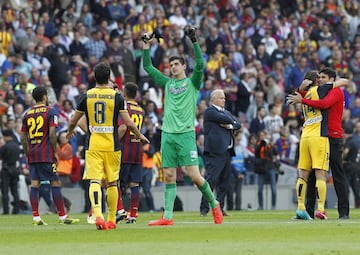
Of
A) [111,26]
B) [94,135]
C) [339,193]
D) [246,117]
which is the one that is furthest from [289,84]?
[94,135]

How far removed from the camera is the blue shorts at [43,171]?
768 inches

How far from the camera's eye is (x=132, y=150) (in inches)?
786

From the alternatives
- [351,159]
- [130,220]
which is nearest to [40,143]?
[130,220]

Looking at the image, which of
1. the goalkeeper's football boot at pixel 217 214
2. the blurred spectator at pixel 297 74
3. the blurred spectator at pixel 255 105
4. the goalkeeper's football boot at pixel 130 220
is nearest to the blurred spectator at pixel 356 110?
the blurred spectator at pixel 297 74

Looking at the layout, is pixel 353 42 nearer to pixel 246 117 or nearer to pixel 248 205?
pixel 246 117

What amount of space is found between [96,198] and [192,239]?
224 cm

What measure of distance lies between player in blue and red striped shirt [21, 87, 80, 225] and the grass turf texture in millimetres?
1471

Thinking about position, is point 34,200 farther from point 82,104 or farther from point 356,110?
A: point 356,110

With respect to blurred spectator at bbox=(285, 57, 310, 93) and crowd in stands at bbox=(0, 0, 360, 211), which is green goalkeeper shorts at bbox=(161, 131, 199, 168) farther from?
blurred spectator at bbox=(285, 57, 310, 93)

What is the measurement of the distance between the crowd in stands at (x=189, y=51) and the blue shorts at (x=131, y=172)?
860 centimetres

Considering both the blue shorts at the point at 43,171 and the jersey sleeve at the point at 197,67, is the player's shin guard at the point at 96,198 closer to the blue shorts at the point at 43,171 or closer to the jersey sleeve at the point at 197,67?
the jersey sleeve at the point at 197,67

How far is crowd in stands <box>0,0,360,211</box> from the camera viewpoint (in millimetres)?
30672

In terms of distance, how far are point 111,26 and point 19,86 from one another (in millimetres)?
5894

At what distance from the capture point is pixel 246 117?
3472 centimetres
